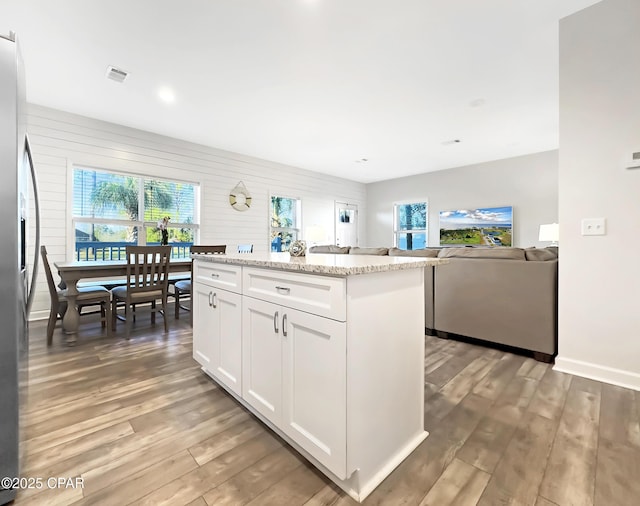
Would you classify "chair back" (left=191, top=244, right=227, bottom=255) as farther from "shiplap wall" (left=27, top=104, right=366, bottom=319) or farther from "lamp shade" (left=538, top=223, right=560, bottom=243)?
"lamp shade" (left=538, top=223, right=560, bottom=243)

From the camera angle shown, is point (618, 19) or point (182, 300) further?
point (182, 300)

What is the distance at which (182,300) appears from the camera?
5125 mm

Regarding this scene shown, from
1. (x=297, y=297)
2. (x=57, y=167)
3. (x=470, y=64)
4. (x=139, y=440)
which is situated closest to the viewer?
(x=297, y=297)

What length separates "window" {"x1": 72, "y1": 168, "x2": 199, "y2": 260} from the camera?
420 cm

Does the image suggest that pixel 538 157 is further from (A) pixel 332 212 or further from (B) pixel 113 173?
(B) pixel 113 173

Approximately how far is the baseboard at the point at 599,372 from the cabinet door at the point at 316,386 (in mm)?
2123

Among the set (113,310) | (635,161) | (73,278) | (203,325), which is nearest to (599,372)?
(635,161)

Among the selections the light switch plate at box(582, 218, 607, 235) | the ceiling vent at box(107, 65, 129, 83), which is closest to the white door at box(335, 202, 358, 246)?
the ceiling vent at box(107, 65, 129, 83)

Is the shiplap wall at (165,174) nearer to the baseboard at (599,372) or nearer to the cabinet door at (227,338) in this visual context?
the cabinet door at (227,338)

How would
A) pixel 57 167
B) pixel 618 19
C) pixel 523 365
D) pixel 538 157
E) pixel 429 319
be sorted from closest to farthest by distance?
pixel 618 19 < pixel 523 365 < pixel 429 319 < pixel 57 167 < pixel 538 157

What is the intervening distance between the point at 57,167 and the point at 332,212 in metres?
5.23

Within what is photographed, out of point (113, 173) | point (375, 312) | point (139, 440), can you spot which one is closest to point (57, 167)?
point (113, 173)

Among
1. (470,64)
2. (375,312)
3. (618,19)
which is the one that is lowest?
(375,312)

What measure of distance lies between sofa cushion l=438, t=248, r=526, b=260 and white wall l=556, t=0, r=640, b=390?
0.39m
